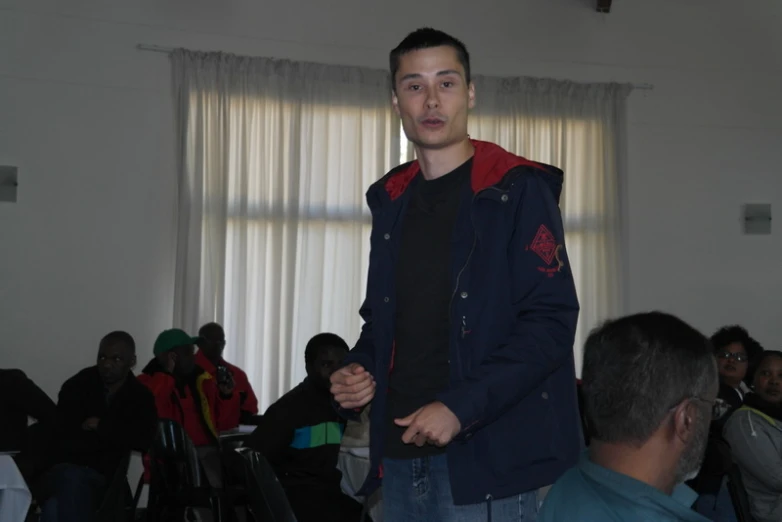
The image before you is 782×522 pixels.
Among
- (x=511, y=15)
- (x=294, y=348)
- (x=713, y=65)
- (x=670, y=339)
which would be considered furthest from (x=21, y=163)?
(x=670, y=339)

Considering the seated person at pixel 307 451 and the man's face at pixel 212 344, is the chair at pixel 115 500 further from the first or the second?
the man's face at pixel 212 344

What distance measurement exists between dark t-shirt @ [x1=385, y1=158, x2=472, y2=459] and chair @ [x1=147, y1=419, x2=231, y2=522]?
8.39 feet

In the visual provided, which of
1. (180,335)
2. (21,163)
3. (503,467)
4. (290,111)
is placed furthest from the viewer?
(290,111)

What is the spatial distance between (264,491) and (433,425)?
74.4 inches

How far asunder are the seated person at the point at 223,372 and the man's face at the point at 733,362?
10.7 ft

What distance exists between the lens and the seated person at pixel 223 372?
6.86 meters

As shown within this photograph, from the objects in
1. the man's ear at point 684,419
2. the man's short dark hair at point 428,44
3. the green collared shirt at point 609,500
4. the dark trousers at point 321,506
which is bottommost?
the dark trousers at point 321,506

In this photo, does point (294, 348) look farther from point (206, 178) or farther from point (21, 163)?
point (21, 163)

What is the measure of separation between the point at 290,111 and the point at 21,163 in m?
2.16

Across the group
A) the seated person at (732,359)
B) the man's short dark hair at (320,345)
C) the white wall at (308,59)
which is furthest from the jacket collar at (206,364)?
the seated person at (732,359)

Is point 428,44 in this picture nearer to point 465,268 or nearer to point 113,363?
point 465,268

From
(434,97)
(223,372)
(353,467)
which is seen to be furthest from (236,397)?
(434,97)

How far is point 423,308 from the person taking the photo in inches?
73.3

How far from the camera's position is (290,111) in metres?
7.91
